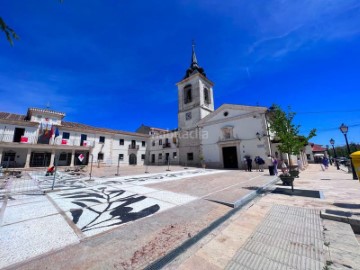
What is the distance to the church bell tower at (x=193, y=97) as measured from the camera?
25.7m

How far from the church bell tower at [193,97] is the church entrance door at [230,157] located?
6975 mm

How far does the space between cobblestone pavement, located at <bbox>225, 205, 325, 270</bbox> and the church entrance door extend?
16815mm

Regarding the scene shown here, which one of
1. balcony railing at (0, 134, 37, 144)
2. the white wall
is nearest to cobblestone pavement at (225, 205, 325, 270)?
the white wall

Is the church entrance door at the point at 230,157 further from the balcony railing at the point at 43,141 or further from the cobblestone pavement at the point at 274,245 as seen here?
the balcony railing at the point at 43,141

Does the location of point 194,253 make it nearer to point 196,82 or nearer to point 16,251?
point 16,251

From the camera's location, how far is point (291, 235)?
275 cm

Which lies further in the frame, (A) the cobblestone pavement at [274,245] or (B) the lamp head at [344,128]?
(B) the lamp head at [344,128]

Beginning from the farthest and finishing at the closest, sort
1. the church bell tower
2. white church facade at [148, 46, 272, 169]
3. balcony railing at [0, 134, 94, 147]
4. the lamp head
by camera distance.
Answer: the church bell tower → balcony railing at [0, 134, 94, 147] → white church facade at [148, 46, 272, 169] → the lamp head

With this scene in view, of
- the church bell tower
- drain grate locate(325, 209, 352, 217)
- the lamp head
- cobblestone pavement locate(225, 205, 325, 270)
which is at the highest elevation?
the church bell tower

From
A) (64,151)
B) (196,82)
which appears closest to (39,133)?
(64,151)

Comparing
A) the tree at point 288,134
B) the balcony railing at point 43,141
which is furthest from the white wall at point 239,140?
the balcony railing at point 43,141

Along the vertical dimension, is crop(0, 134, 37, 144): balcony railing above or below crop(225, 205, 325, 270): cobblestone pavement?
above

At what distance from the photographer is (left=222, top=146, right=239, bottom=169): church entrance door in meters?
19.8

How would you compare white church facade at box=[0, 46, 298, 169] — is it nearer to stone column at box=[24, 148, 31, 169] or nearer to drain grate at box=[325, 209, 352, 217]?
stone column at box=[24, 148, 31, 169]
